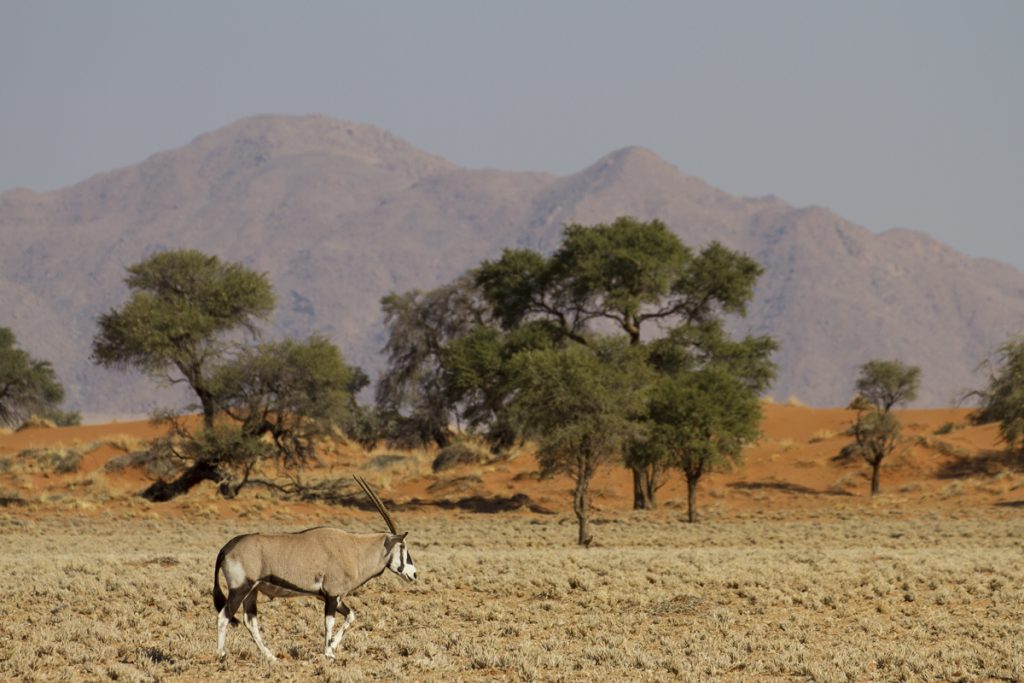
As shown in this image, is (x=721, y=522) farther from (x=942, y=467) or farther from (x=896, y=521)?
(x=942, y=467)

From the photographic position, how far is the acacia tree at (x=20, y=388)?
281ft

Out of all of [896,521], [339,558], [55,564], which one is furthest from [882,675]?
[896,521]

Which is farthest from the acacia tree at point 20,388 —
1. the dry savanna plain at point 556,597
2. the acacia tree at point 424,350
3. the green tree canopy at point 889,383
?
the green tree canopy at point 889,383

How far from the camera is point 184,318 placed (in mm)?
56344

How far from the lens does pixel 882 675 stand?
695 inches

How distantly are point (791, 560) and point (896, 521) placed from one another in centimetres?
1810

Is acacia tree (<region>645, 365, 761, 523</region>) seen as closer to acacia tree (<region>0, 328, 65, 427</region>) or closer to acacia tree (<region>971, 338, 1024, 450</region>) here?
acacia tree (<region>971, 338, 1024, 450</region>)

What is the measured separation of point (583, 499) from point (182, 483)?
22.7 meters

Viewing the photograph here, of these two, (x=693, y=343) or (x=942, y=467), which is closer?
(x=693, y=343)

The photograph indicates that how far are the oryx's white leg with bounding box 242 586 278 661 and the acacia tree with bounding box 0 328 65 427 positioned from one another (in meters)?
70.9

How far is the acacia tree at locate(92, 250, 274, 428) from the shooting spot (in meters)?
56.1

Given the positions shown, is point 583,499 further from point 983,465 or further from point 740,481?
point 983,465

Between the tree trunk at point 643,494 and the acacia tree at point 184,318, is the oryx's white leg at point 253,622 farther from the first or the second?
the acacia tree at point 184,318

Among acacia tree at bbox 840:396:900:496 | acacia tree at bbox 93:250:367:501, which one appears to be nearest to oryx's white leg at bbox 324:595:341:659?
acacia tree at bbox 93:250:367:501
